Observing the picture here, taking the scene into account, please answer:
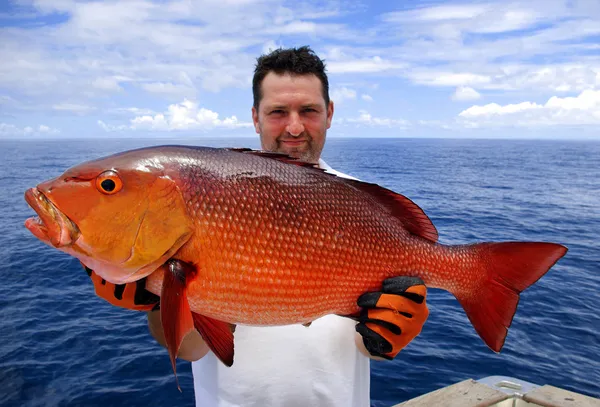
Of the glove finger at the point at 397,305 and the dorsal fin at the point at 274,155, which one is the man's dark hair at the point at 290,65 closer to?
the dorsal fin at the point at 274,155

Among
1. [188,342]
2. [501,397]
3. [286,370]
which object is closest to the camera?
[188,342]

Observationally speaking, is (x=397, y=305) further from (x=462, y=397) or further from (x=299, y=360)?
(x=462, y=397)

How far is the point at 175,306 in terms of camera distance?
2.01 metres

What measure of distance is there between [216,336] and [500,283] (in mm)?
1670

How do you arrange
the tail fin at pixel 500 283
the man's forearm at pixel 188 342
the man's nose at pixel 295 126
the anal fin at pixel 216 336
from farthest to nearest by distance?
the man's nose at pixel 295 126, the man's forearm at pixel 188 342, the tail fin at pixel 500 283, the anal fin at pixel 216 336

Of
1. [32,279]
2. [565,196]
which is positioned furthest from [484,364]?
[565,196]

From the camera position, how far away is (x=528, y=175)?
43438 mm

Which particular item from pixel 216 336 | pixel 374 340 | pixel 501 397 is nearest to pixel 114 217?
pixel 216 336

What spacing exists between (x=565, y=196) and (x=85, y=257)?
34056 mm

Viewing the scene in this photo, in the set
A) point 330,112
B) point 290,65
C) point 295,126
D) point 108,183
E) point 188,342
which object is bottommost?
point 188,342

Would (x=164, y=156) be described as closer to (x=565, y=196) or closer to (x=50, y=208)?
(x=50, y=208)

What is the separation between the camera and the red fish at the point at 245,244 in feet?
6.59

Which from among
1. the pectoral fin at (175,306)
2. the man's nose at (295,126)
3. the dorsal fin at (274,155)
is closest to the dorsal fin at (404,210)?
the dorsal fin at (274,155)

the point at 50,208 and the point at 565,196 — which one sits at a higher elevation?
the point at 50,208
